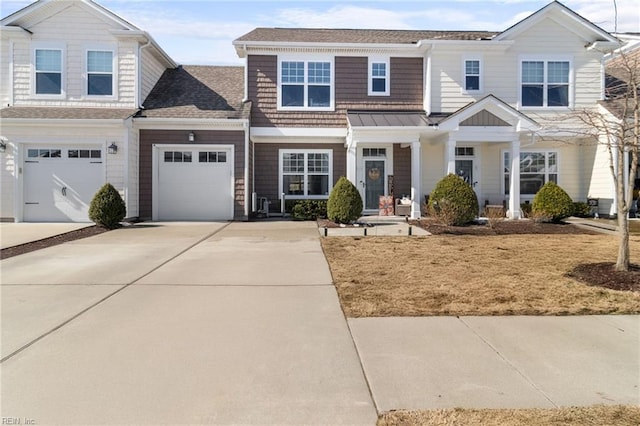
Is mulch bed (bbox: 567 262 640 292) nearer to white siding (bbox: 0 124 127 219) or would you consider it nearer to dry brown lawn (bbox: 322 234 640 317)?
dry brown lawn (bbox: 322 234 640 317)

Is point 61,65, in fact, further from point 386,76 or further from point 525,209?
point 525,209

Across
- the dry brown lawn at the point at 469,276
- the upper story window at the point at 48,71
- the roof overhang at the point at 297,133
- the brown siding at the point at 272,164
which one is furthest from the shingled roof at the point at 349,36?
the dry brown lawn at the point at 469,276

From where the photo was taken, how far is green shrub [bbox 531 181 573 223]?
45.0ft

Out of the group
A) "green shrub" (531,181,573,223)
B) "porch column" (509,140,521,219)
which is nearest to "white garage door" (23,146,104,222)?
"porch column" (509,140,521,219)

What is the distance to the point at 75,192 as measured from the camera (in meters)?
15.1

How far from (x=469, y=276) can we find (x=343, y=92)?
37.4ft

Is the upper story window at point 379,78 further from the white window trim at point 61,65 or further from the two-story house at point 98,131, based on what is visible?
the white window trim at point 61,65

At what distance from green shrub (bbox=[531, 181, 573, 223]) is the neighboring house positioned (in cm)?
189

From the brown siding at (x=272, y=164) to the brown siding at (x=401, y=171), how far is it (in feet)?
6.46

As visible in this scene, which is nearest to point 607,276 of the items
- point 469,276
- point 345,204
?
A: point 469,276

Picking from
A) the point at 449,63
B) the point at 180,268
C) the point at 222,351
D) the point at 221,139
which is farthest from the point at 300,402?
the point at 449,63

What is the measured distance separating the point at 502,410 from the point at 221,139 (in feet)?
46.2

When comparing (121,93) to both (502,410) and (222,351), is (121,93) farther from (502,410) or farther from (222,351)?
(502,410)

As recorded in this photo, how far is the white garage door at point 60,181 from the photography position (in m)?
15.0
